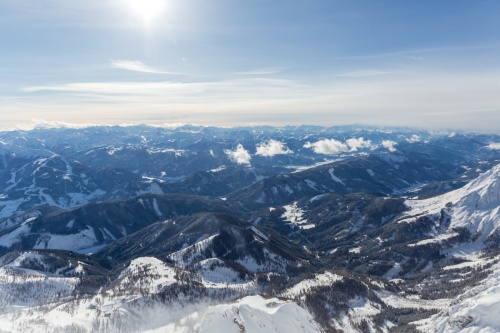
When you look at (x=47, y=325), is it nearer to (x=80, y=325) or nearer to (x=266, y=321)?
(x=80, y=325)

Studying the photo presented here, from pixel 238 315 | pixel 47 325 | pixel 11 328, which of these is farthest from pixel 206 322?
pixel 11 328

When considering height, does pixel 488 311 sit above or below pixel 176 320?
above

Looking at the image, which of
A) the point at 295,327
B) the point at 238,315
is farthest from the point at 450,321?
the point at 238,315

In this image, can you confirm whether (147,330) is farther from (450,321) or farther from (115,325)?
(450,321)

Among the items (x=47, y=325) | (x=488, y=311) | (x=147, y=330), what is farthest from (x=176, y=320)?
(x=488, y=311)

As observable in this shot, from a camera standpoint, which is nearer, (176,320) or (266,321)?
(266,321)

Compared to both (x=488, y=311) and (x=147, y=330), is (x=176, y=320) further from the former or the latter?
(x=488, y=311)

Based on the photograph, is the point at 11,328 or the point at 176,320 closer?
the point at 11,328
